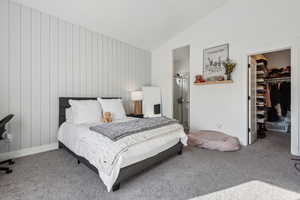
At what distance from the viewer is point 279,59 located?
16.0 feet

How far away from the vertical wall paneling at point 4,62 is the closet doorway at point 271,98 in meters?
4.89

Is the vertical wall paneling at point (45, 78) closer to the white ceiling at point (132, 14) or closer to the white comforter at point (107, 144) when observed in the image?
the white ceiling at point (132, 14)

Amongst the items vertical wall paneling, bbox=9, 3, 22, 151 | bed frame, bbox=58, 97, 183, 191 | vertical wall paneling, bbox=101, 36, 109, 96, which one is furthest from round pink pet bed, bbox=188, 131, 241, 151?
vertical wall paneling, bbox=9, 3, 22, 151

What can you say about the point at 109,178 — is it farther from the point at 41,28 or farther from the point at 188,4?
the point at 188,4

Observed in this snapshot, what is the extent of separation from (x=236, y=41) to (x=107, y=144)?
3.55 meters

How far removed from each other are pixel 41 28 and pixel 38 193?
2915 mm

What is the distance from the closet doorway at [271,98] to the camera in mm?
3695

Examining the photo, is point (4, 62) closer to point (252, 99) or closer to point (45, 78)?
point (45, 78)

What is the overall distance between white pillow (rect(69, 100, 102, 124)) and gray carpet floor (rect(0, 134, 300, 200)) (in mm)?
716

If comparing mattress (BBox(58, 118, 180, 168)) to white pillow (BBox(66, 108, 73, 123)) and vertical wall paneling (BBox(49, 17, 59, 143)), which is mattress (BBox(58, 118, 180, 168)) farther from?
vertical wall paneling (BBox(49, 17, 59, 143))

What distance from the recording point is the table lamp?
441 cm

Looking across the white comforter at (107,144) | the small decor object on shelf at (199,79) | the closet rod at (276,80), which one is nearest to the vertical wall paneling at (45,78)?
the white comforter at (107,144)

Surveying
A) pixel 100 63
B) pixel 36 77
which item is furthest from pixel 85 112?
pixel 100 63

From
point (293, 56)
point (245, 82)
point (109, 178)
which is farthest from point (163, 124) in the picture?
point (293, 56)
